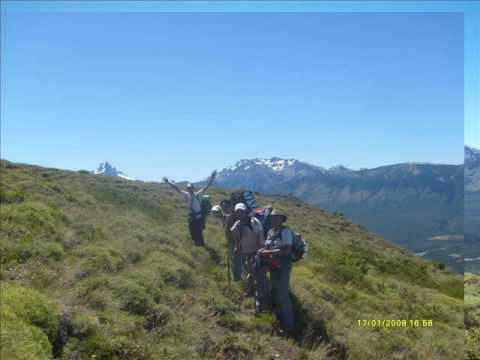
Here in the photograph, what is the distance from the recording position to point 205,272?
11930mm

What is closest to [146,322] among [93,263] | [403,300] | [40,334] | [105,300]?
[105,300]

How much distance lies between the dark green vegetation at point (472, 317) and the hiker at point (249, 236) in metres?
4.53

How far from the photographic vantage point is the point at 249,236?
9945mm

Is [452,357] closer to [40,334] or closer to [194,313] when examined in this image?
[194,313]

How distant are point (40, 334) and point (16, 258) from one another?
4082mm

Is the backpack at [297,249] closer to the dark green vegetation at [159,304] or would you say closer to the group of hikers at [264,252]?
the group of hikers at [264,252]

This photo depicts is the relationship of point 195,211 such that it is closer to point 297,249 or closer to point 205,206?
point 205,206

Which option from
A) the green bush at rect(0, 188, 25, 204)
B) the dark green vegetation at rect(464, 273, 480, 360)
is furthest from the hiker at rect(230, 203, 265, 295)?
the green bush at rect(0, 188, 25, 204)

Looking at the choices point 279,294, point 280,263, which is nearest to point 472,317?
point 279,294
